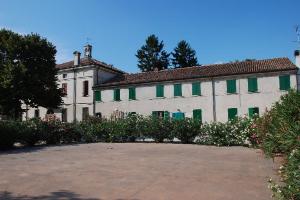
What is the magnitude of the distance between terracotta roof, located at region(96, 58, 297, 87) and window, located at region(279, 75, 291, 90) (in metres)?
0.68

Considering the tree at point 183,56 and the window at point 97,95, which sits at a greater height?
the tree at point 183,56

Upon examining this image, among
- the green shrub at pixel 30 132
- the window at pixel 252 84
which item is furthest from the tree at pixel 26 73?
the window at pixel 252 84

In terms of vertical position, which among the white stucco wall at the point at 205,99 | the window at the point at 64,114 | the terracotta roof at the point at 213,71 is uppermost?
the terracotta roof at the point at 213,71

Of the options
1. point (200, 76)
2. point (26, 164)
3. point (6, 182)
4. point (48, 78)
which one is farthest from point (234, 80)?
point (6, 182)

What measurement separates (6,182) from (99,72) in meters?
30.7

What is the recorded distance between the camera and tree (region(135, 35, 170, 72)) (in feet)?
190

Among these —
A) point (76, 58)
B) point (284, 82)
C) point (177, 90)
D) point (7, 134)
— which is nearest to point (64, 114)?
point (76, 58)

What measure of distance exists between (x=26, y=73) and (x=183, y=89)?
48.7 ft

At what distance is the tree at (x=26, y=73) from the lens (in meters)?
31.4

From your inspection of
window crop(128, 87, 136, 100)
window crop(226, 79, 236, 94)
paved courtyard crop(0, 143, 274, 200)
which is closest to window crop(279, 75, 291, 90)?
window crop(226, 79, 236, 94)

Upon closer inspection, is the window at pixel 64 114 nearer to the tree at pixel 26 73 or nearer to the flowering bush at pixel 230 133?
the tree at pixel 26 73

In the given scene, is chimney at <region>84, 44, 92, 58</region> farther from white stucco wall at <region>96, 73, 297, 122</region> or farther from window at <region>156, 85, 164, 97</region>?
window at <region>156, 85, 164, 97</region>

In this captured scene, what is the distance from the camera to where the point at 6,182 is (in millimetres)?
8266

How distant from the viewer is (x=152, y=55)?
5838 centimetres
